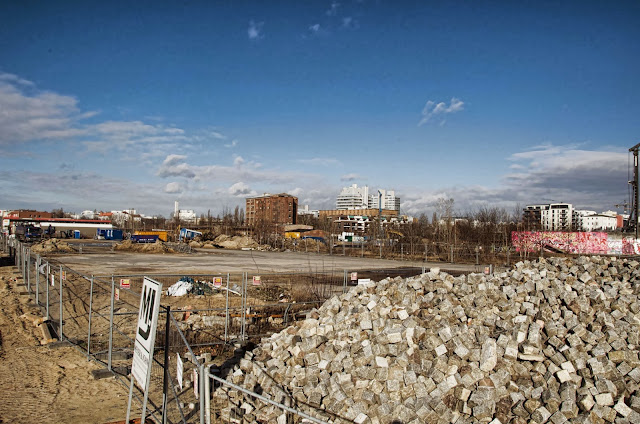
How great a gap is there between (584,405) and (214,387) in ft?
20.9

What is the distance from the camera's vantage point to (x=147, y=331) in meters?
5.42

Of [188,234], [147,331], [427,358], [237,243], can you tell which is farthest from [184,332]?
[188,234]

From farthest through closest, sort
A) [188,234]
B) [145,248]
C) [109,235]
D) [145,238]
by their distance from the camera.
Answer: [188,234] → [109,235] → [145,238] → [145,248]

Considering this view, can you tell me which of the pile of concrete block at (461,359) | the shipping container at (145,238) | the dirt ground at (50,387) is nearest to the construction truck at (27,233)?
Answer: the shipping container at (145,238)

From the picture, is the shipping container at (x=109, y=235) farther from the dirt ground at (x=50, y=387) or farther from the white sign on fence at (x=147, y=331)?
the white sign on fence at (x=147, y=331)

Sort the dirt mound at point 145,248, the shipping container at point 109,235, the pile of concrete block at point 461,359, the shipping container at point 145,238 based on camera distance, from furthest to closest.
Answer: the shipping container at point 109,235 < the shipping container at point 145,238 < the dirt mound at point 145,248 < the pile of concrete block at point 461,359

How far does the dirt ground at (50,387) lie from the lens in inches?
296

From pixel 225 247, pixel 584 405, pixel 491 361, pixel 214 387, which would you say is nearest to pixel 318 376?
pixel 214 387

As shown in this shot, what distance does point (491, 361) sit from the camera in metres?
7.65

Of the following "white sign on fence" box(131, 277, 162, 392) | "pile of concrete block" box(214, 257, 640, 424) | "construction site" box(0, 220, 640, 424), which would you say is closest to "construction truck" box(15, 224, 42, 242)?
"construction site" box(0, 220, 640, 424)

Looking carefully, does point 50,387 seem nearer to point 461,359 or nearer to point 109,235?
point 461,359

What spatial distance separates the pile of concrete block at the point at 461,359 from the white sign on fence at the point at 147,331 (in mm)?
2544

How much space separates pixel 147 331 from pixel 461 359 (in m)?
5.25

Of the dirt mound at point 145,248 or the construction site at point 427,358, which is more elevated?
the construction site at point 427,358
